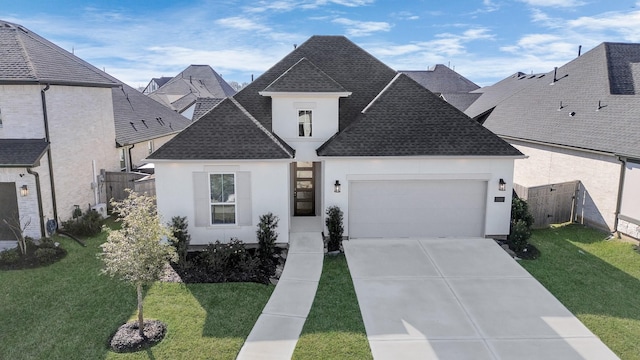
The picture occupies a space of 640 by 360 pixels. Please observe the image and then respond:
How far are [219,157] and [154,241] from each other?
4841 millimetres

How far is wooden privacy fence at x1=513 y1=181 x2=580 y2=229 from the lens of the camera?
49.5ft

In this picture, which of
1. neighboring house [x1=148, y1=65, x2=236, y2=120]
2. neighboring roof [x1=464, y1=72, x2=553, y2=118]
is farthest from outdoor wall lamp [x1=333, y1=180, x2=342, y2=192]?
neighboring house [x1=148, y1=65, x2=236, y2=120]

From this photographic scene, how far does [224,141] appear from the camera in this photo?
41.6 ft

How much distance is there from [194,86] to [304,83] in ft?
133

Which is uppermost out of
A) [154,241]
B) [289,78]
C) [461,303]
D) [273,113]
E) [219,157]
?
[289,78]

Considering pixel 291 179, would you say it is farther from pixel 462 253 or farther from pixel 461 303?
pixel 461 303

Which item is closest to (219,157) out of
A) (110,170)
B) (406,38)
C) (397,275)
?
(397,275)

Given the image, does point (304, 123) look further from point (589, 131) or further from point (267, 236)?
point (589, 131)

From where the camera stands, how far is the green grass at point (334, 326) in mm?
7430

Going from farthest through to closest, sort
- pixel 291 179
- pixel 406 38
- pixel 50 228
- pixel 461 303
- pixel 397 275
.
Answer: pixel 406 38, pixel 291 179, pixel 50 228, pixel 397 275, pixel 461 303

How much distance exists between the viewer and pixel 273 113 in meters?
14.0

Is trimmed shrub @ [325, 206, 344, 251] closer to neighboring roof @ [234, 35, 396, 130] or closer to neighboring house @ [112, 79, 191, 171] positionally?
neighboring roof @ [234, 35, 396, 130]

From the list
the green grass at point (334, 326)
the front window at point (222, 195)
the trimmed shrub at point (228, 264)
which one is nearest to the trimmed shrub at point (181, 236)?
the trimmed shrub at point (228, 264)

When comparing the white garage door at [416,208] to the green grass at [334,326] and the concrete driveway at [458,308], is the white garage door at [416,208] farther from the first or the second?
the green grass at [334,326]
